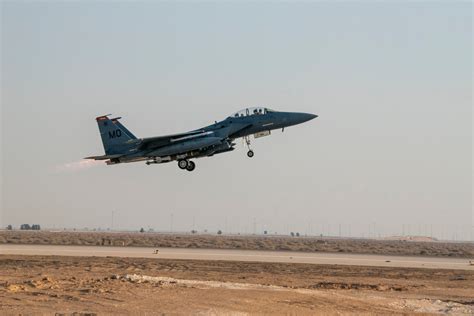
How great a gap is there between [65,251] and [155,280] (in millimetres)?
26604

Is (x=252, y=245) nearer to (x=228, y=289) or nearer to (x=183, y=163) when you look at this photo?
(x=183, y=163)

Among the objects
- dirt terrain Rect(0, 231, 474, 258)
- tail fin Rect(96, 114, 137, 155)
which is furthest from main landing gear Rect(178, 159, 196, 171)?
dirt terrain Rect(0, 231, 474, 258)

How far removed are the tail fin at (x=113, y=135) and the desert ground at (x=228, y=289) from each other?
28.1ft

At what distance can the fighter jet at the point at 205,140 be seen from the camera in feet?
155

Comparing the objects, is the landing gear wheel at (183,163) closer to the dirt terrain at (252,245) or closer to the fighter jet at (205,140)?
the fighter jet at (205,140)

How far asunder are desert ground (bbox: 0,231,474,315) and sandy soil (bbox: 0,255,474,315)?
3 centimetres

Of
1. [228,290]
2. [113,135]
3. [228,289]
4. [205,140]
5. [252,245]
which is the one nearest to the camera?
[228,290]

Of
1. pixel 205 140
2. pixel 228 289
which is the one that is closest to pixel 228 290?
pixel 228 289

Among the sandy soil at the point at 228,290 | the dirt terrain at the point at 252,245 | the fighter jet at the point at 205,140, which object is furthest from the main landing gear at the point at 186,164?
the dirt terrain at the point at 252,245

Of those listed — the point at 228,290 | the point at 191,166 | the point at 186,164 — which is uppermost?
the point at 186,164

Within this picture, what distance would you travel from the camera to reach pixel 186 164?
48.7m

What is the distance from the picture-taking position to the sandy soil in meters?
24.9

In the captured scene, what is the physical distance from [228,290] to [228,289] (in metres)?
0.33

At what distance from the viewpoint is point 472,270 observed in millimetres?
45125
